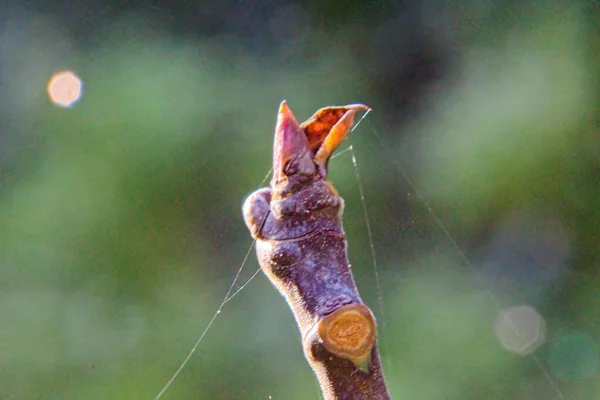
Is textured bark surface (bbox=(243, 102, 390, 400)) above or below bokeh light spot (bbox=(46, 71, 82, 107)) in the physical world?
below

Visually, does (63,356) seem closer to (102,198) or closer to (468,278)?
(102,198)

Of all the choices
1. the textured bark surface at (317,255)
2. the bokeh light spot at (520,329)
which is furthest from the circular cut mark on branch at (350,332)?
the bokeh light spot at (520,329)

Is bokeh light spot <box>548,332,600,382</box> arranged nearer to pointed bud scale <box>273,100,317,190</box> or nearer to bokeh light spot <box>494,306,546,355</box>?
bokeh light spot <box>494,306,546,355</box>

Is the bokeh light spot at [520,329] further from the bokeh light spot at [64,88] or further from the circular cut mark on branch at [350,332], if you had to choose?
the circular cut mark on branch at [350,332]

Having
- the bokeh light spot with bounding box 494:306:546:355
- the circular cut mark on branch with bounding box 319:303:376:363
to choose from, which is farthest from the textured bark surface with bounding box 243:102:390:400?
the bokeh light spot with bounding box 494:306:546:355

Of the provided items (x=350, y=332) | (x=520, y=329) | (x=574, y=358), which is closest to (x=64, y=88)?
(x=520, y=329)

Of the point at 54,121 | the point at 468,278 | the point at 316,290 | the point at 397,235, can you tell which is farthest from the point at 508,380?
the point at 316,290
